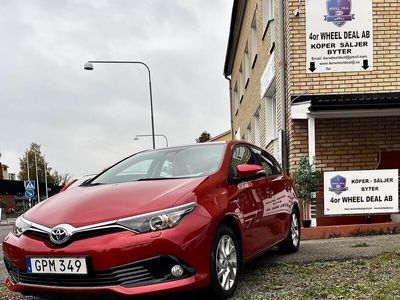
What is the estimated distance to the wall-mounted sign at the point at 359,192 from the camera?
8.92 m

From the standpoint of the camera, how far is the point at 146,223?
3867mm

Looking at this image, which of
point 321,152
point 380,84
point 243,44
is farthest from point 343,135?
point 243,44

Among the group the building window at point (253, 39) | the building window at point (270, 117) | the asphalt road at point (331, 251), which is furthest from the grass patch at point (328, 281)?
the building window at point (253, 39)

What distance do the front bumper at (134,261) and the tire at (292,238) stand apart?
2.80 meters

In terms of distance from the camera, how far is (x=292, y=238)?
669 cm

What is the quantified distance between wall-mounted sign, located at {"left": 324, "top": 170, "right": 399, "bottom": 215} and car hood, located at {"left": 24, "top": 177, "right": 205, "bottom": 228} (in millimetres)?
5078

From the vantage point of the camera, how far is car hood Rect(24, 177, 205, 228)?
3.97 m

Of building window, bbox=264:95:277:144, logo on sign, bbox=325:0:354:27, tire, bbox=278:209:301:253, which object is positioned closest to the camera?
tire, bbox=278:209:301:253

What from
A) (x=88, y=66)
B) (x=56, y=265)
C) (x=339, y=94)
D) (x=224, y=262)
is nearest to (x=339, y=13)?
(x=339, y=94)

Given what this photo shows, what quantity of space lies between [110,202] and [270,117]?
36.1 feet

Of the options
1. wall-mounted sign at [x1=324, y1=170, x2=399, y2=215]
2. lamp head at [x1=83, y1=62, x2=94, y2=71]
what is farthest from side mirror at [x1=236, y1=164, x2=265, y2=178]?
lamp head at [x1=83, y1=62, x2=94, y2=71]

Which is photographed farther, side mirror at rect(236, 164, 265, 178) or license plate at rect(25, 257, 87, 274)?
side mirror at rect(236, 164, 265, 178)

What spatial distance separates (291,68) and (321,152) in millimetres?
1815

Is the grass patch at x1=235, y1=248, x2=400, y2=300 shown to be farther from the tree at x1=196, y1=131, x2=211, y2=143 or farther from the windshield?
the tree at x1=196, y1=131, x2=211, y2=143
